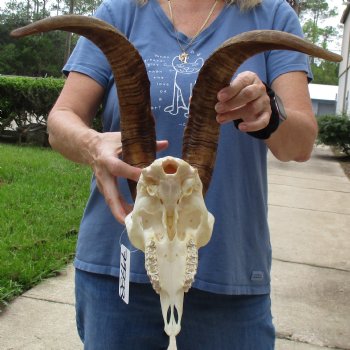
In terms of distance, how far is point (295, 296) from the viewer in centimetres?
572

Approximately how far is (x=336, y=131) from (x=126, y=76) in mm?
17546

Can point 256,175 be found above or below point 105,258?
above

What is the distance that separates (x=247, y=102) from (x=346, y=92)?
31.3 metres

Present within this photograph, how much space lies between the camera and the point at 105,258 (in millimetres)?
2131

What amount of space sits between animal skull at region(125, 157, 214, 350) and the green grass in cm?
377

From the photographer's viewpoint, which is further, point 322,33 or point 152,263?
point 322,33

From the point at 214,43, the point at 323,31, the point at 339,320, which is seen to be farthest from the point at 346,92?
the point at 323,31

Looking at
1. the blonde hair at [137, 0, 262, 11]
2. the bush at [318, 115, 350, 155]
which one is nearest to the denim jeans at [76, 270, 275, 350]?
the blonde hair at [137, 0, 262, 11]

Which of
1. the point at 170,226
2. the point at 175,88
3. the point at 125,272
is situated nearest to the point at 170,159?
the point at 170,226

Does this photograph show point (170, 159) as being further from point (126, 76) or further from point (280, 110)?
point (280, 110)

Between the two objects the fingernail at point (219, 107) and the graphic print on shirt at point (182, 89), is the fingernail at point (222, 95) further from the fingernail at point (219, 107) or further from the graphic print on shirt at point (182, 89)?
the graphic print on shirt at point (182, 89)

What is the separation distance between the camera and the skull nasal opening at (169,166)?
1450mm

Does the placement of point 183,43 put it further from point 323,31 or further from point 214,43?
point 323,31

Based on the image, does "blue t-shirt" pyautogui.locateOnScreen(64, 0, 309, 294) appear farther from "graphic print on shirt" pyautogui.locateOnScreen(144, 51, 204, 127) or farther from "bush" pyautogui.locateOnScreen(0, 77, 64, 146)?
"bush" pyautogui.locateOnScreen(0, 77, 64, 146)
